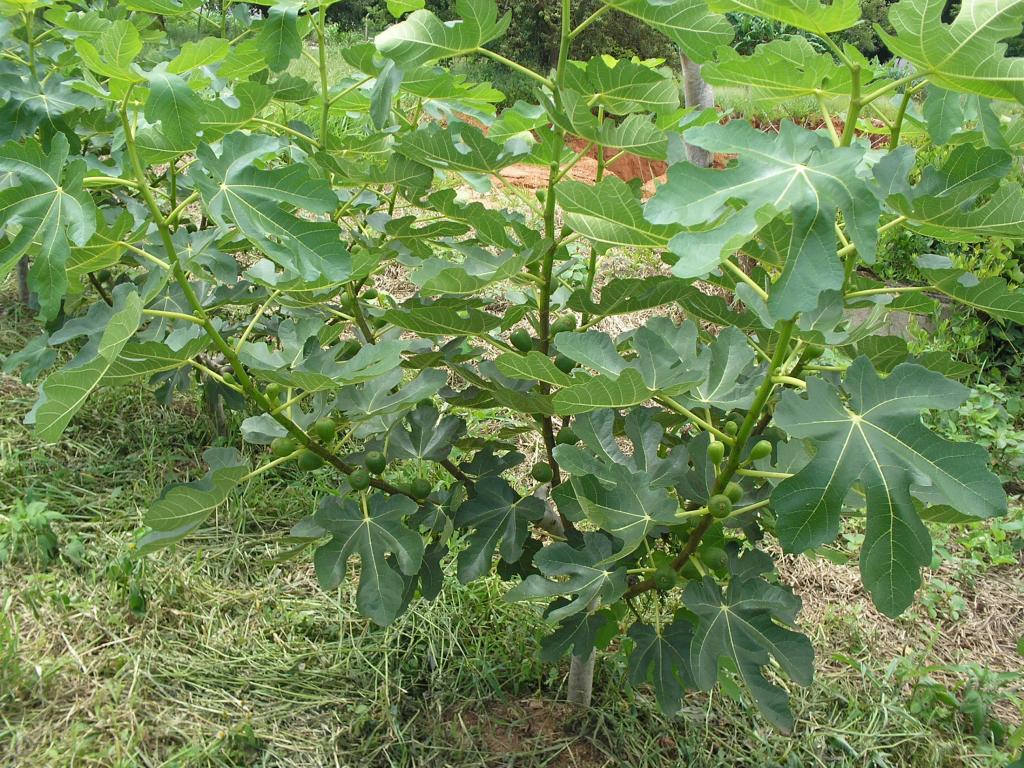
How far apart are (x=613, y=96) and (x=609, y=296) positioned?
323 millimetres

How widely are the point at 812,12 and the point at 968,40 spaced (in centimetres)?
17

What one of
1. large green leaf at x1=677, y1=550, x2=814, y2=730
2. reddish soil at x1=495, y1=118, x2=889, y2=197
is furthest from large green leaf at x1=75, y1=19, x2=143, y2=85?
reddish soil at x1=495, y1=118, x2=889, y2=197

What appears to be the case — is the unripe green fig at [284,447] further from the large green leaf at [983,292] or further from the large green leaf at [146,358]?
the large green leaf at [983,292]

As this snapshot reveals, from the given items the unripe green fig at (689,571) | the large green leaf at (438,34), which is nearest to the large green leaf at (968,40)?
the large green leaf at (438,34)

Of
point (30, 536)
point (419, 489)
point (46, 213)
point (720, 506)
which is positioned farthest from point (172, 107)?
point (30, 536)

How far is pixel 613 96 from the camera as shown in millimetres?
1301

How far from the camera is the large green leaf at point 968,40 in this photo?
2.89 feet

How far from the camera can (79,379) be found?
1.03 metres

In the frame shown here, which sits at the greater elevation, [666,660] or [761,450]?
[761,450]

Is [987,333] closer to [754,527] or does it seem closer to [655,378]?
[754,527]

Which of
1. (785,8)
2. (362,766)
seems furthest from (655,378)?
(362,766)

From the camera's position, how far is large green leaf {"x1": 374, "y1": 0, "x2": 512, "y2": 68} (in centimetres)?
123

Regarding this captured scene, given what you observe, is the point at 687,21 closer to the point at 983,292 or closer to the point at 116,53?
the point at 983,292

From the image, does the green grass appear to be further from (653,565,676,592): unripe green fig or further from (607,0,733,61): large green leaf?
(607,0,733,61): large green leaf
